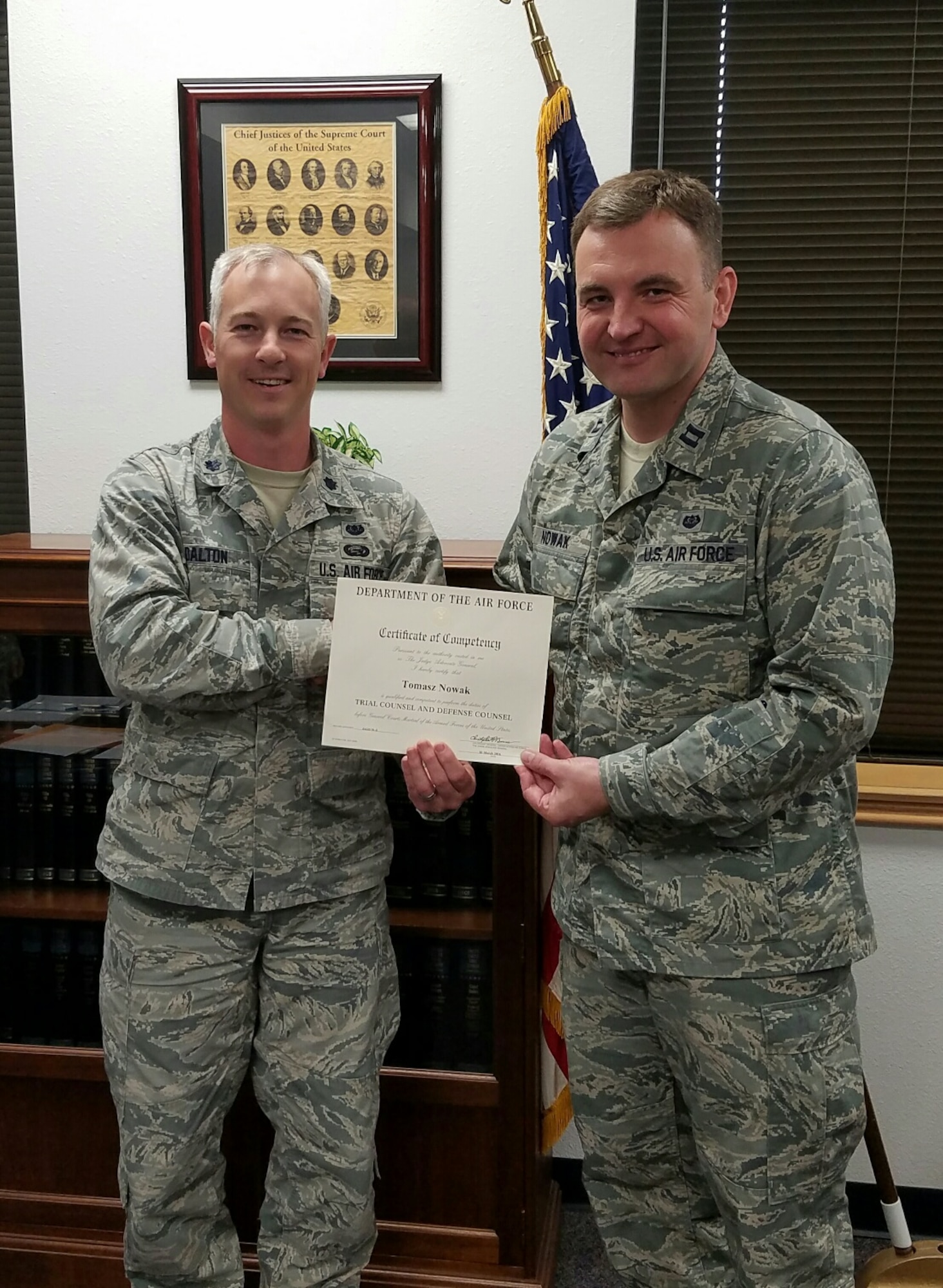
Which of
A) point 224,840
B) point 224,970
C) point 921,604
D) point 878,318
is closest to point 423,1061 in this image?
point 224,970

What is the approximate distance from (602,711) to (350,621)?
353 millimetres

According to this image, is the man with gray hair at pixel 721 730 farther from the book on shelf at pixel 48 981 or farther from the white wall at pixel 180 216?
the book on shelf at pixel 48 981

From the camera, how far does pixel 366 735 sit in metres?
1.44

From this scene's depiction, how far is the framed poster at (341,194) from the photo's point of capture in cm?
210

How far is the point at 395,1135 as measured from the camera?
1.85 m

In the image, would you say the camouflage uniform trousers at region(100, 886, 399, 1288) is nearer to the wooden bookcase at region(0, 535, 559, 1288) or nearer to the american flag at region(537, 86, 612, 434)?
the wooden bookcase at region(0, 535, 559, 1288)

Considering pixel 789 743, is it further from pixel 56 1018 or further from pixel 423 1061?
pixel 56 1018

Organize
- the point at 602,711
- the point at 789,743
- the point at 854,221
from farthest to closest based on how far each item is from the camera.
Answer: the point at 854,221
the point at 602,711
the point at 789,743

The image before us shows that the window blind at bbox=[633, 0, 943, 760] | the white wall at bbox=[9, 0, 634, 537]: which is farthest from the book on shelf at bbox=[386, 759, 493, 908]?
the window blind at bbox=[633, 0, 943, 760]

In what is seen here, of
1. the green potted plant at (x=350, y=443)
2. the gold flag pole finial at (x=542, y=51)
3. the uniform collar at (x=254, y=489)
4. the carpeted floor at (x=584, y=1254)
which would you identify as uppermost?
the gold flag pole finial at (x=542, y=51)

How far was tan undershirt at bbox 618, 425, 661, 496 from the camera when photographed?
1383 millimetres


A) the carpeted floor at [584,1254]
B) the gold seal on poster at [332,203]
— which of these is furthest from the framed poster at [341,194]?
the carpeted floor at [584,1254]

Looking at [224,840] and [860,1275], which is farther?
[860,1275]

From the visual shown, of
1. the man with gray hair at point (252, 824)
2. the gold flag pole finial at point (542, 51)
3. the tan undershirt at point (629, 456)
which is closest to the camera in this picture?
the tan undershirt at point (629, 456)
